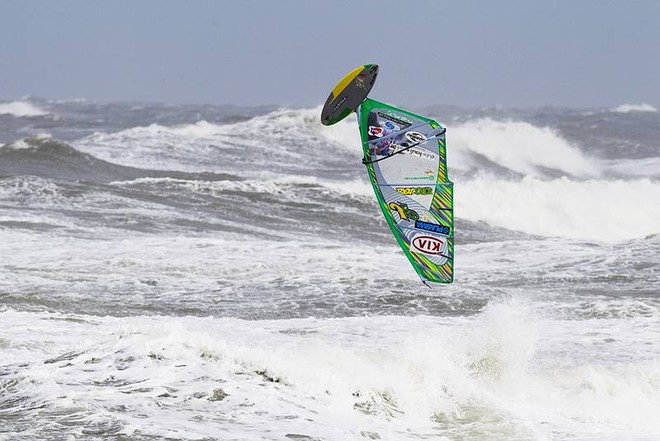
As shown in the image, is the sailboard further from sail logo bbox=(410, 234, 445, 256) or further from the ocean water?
the ocean water

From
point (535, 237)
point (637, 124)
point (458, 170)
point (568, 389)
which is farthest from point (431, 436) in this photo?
point (637, 124)

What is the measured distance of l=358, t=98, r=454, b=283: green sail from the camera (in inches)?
320

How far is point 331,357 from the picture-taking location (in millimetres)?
9320

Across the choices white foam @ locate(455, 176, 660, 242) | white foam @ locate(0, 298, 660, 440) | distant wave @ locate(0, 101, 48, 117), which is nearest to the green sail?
white foam @ locate(0, 298, 660, 440)

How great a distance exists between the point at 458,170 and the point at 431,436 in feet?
86.3

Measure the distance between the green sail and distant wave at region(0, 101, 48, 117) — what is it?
53.3 meters

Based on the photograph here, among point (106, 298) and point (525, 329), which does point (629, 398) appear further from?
point (106, 298)

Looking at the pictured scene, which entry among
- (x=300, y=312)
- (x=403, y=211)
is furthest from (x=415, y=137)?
(x=300, y=312)

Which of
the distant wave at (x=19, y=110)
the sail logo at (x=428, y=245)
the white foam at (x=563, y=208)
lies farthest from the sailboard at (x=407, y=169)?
the distant wave at (x=19, y=110)

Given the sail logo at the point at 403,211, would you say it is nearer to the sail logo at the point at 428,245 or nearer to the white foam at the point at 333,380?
the sail logo at the point at 428,245

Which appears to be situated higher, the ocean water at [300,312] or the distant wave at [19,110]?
the distant wave at [19,110]

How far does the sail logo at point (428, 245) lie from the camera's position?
27.3 ft

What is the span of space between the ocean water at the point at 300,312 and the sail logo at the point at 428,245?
1.12 m

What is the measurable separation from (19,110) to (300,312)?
54028 mm
